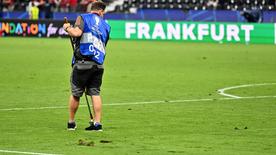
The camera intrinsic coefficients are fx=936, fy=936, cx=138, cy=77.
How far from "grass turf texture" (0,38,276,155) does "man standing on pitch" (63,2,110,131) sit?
46cm

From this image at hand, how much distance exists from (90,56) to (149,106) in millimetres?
4586

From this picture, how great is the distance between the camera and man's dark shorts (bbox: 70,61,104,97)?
583 inches

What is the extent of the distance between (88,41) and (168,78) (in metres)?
12.3

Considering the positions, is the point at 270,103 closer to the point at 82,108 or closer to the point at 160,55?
the point at 82,108

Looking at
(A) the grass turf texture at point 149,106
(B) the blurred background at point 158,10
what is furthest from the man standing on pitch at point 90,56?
(B) the blurred background at point 158,10

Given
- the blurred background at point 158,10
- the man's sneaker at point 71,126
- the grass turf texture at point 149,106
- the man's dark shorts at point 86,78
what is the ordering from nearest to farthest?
the grass turf texture at point 149,106
the man's dark shorts at point 86,78
the man's sneaker at point 71,126
the blurred background at point 158,10

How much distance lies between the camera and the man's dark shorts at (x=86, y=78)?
14.8m

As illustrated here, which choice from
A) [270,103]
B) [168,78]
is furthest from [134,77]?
[270,103]

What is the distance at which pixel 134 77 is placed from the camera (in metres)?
27.1

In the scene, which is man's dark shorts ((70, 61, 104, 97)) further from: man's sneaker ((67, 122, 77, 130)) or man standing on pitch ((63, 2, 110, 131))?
man's sneaker ((67, 122, 77, 130))

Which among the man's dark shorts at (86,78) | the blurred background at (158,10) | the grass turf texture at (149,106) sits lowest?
the blurred background at (158,10)

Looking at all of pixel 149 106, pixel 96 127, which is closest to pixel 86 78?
pixel 96 127

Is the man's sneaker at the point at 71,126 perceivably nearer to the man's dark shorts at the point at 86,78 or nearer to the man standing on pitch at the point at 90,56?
the man standing on pitch at the point at 90,56

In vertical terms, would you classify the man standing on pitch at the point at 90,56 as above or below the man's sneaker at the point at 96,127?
above
